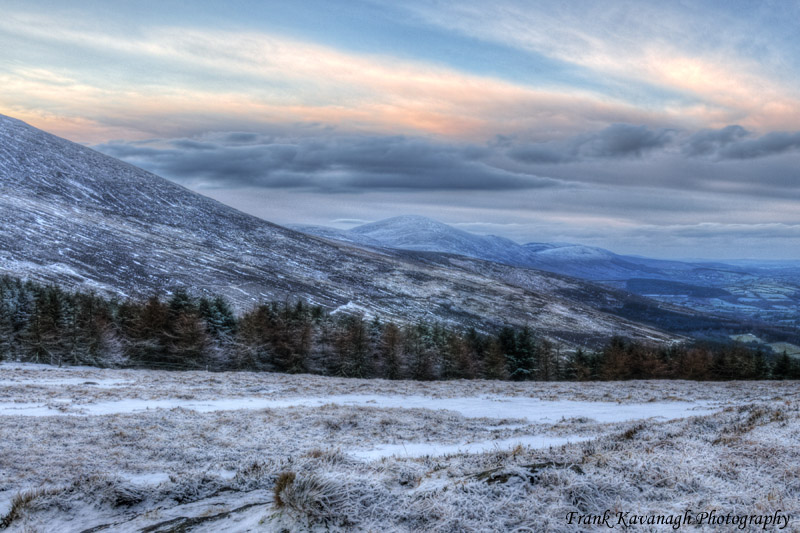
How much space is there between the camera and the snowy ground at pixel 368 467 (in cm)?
582

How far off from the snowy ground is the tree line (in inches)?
1211

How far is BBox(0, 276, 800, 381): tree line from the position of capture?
48000 mm

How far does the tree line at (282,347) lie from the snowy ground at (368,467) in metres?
30.8

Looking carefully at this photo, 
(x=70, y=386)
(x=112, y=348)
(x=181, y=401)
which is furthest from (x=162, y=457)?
(x=112, y=348)

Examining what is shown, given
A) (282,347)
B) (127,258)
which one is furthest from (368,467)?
(127,258)

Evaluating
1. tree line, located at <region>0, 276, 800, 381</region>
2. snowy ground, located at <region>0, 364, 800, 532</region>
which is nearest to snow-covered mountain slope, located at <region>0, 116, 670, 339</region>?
tree line, located at <region>0, 276, 800, 381</region>

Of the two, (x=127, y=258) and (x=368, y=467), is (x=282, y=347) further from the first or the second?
(x=127, y=258)

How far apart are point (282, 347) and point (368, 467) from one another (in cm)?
4826

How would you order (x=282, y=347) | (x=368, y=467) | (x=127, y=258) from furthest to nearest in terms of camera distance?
(x=127, y=258) → (x=282, y=347) → (x=368, y=467)

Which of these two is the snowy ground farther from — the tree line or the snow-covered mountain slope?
the snow-covered mountain slope

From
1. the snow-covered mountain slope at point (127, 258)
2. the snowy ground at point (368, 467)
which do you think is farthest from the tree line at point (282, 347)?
the snow-covered mountain slope at point (127, 258)

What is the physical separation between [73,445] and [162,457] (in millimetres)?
2496

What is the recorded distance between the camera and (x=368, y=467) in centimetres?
763

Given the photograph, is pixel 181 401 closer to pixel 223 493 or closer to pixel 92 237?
pixel 223 493
